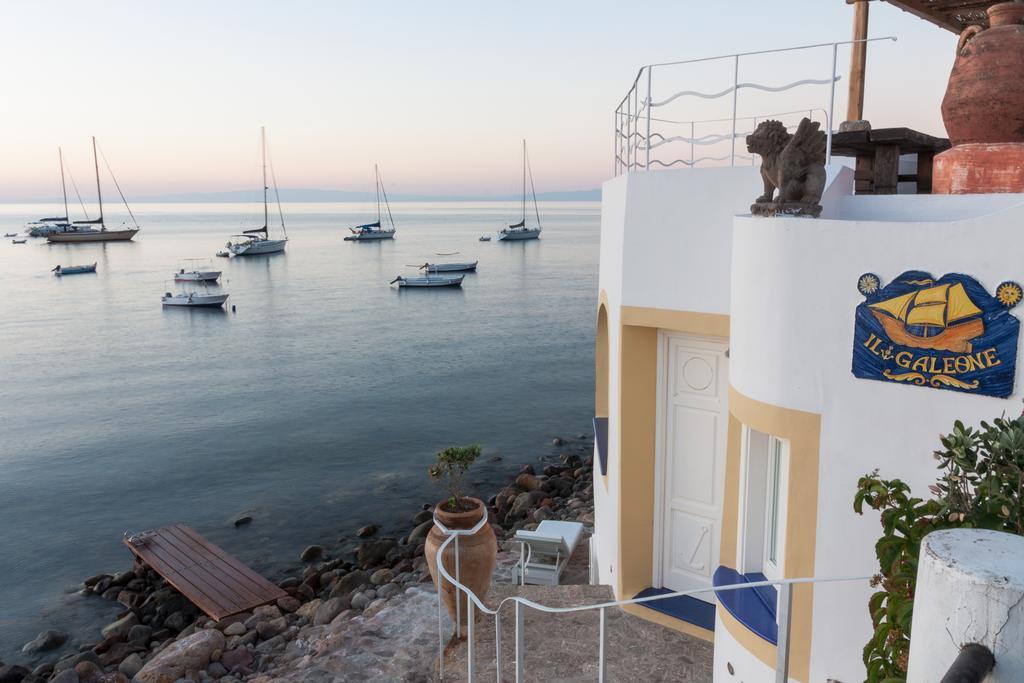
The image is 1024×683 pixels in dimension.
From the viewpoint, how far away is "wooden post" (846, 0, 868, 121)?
33.4 feet

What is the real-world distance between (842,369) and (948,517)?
166 centimetres

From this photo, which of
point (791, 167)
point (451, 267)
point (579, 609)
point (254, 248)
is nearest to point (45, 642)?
point (579, 609)

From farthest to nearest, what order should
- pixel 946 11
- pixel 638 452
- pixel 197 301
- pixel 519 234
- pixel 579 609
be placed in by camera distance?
pixel 519 234, pixel 197 301, pixel 946 11, pixel 638 452, pixel 579 609

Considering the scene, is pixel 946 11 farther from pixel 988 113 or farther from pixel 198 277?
pixel 198 277

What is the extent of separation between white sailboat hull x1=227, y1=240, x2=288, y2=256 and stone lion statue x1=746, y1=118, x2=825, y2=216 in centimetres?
9111

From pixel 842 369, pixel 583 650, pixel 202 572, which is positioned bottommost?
pixel 202 572

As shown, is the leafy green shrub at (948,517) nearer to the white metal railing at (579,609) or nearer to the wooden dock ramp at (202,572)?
the white metal railing at (579,609)

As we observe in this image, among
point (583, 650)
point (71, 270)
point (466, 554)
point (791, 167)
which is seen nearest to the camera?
point (791, 167)

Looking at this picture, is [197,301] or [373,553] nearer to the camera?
[373,553]

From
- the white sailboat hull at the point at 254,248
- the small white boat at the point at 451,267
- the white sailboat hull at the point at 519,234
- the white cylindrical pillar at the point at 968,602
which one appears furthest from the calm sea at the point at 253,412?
the white sailboat hull at the point at 519,234

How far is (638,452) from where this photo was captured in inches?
285

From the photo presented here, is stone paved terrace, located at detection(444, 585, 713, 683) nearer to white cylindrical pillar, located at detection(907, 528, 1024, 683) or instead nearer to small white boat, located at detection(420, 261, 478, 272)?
white cylindrical pillar, located at detection(907, 528, 1024, 683)

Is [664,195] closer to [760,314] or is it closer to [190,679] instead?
[760,314]

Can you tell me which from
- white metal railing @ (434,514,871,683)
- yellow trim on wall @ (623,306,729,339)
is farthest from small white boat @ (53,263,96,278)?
yellow trim on wall @ (623,306,729,339)
